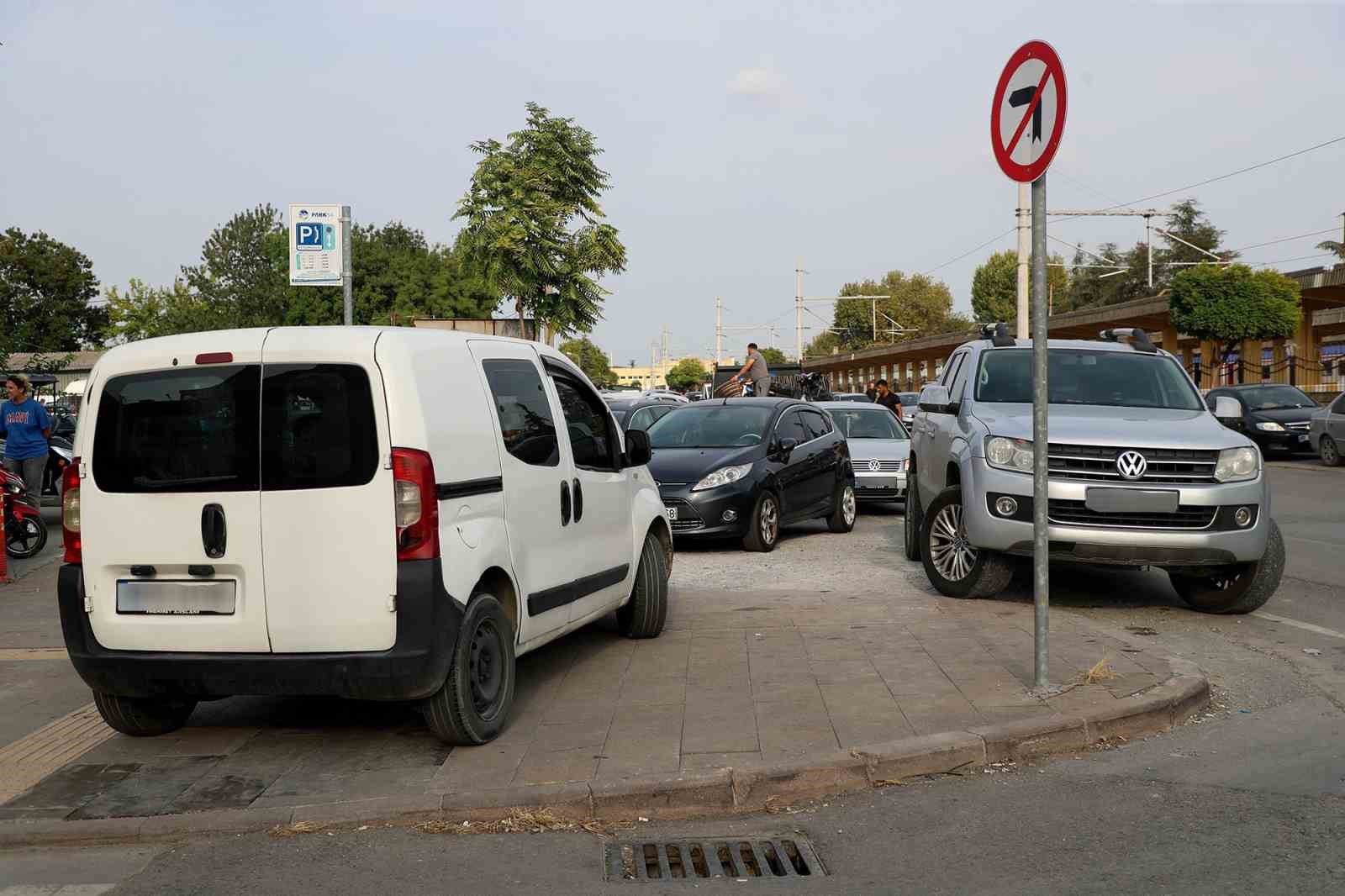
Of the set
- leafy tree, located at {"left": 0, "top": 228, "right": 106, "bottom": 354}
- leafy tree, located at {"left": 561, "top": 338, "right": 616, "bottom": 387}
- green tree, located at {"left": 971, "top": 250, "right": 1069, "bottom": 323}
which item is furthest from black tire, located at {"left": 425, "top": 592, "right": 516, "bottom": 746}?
green tree, located at {"left": 971, "top": 250, "right": 1069, "bottom": 323}

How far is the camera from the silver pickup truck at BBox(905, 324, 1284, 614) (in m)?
8.53

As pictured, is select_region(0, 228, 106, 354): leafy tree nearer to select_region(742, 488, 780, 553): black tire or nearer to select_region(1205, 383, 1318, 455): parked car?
select_region(1205, 383, 1318, 455): parked car

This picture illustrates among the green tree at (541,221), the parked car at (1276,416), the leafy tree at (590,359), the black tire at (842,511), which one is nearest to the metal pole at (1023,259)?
the parked car at (1276,416)

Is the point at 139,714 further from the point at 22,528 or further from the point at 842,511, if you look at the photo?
the point at 842,511

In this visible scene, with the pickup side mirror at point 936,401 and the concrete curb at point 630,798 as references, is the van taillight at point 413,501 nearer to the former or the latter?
the concrete curb at point 630,798

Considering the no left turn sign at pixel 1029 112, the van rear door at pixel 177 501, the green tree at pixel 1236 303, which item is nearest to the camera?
the van rear door at pixel 177 501

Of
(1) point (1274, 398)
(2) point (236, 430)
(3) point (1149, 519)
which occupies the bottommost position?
(3) point (1149, 519)

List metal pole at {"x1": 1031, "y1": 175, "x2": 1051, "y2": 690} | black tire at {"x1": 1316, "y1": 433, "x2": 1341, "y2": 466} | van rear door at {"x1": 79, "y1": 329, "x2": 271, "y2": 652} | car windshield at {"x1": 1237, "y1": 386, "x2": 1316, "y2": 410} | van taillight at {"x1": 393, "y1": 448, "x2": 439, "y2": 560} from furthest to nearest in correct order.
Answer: car windshield at {"x1": 1237, "y1": 386, "x2": 1316, "y2": 410} < black tire at {"x1": 1316, "y1": 433, "x2": 1341, "y2": 466} < metal pole at {"x1": 1031, "y1": 175, "x2": 1051, "y2": 690} < van rear door at {"x1": 79, "y1": 329, "x2": 271, "y2": 652} < van taillight at {"x1": 393, "y1": 448, "x2": 439, "y2": 560}

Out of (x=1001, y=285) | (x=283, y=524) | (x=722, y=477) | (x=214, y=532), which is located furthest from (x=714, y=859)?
(x=1001, y=285)

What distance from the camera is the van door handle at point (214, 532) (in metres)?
5.41

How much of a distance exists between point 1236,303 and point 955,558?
34759 mm

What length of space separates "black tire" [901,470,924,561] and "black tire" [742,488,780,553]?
145cm

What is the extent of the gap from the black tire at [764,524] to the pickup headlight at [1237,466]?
510 centimetres

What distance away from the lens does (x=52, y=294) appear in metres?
75.1
